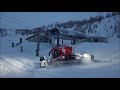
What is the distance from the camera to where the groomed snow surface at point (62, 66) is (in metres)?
3.70

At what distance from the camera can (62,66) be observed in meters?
3.75

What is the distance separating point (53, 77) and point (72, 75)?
1.01 ft

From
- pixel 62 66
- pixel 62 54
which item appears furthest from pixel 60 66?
pixel 62 54

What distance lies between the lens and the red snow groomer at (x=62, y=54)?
375 cm

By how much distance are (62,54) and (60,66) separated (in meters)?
0.20

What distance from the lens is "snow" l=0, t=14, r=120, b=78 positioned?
12.1ft

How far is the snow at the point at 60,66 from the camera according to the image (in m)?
3.70

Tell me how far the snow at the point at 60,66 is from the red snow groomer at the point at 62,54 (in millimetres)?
73

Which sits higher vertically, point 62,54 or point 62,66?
point 62,54

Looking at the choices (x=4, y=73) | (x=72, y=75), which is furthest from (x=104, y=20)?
(x=4, y=73)

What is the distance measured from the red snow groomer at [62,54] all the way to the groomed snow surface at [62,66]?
8 cm

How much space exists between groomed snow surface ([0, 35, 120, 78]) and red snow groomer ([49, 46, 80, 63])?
3.2 inches

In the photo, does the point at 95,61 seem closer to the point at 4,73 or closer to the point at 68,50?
the point at 68,50

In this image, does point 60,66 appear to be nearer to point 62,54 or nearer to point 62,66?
point 62,66
